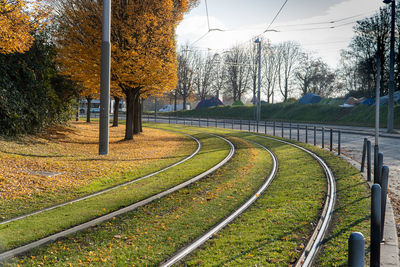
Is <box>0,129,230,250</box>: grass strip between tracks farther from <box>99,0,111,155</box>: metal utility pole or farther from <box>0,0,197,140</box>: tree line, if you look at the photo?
<box>0,0,197,140</box>: tree line

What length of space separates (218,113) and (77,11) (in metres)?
46.6

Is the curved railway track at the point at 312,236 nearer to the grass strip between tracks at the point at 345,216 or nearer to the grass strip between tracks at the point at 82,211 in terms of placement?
the grass strip between tracks at the point at 345,216

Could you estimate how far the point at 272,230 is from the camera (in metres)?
5.52

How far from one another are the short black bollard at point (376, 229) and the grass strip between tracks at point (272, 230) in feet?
3.83

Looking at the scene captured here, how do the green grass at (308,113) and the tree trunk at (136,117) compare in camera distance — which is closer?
the tree trunk at (136,117)

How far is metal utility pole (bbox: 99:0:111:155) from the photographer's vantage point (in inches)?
411

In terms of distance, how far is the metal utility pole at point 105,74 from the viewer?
10445 mm

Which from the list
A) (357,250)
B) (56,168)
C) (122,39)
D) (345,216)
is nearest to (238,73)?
(122,39)

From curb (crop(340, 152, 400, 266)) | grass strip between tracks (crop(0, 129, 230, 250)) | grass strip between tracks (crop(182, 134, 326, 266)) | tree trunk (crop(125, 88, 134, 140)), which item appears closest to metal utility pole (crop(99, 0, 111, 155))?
grass strip between tracks (crop(0, 129, 230, 250))

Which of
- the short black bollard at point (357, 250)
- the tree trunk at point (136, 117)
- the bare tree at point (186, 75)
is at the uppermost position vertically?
the bare tree at point (186, 75)

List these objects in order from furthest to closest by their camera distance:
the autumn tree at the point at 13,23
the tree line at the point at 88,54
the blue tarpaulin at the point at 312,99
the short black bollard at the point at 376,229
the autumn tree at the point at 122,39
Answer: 1. the blue tarpaulin at the point at 312,99
2. the autumn tree at the point at 122,39
3. the tree line at the point at 88,54
4. the autumn tree at the point at 13,23
5. the short black bollard at the point at 376,229

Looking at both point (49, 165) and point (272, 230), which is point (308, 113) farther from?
point (272, 230)

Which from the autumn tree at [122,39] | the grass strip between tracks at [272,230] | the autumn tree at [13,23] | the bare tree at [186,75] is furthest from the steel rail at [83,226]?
the bare tree at [186,75]

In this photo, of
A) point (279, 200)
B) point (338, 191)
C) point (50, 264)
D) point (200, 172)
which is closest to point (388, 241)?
point (279, 200)
